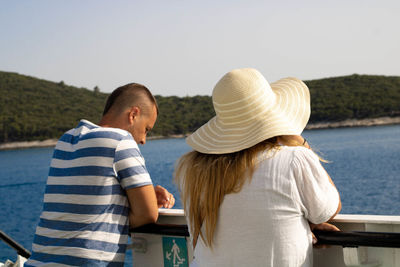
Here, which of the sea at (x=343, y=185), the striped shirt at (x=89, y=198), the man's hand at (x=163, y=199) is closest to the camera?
the striped shirt at (x=89, y=198)

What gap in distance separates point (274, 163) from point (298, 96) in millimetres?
313

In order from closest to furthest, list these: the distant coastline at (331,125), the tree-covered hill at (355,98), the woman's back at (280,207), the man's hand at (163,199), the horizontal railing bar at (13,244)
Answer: the woman's back at (280,207)
the man's hand at (163,199)
the horizontal railing bar at (13,244)
the tree-covered hill at (355,98)
the distant coastline at (331,125)

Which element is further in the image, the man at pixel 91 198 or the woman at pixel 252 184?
the man at pixel 91 198

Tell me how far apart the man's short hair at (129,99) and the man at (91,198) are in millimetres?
196

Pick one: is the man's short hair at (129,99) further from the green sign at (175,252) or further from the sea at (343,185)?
the sea at (343,185)

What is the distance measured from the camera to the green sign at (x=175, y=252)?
1847 mm

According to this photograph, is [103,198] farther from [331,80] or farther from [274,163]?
[331,80]

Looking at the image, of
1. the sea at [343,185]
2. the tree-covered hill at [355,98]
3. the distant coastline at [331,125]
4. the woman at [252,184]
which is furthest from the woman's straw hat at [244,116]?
the distant coastline at [331,125]

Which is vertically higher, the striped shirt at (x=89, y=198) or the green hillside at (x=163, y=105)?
the green hillside at (x=163, y=105)

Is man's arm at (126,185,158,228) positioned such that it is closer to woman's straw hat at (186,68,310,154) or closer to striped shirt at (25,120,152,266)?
striped shirt at (25,120,152,266)

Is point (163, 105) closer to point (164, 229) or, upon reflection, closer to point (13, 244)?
point (13, 244)

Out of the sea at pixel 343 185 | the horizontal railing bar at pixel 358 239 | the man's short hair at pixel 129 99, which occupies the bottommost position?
the sea at pixel 343 185

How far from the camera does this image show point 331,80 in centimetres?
7538

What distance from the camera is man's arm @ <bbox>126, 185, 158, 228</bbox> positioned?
1.63m
